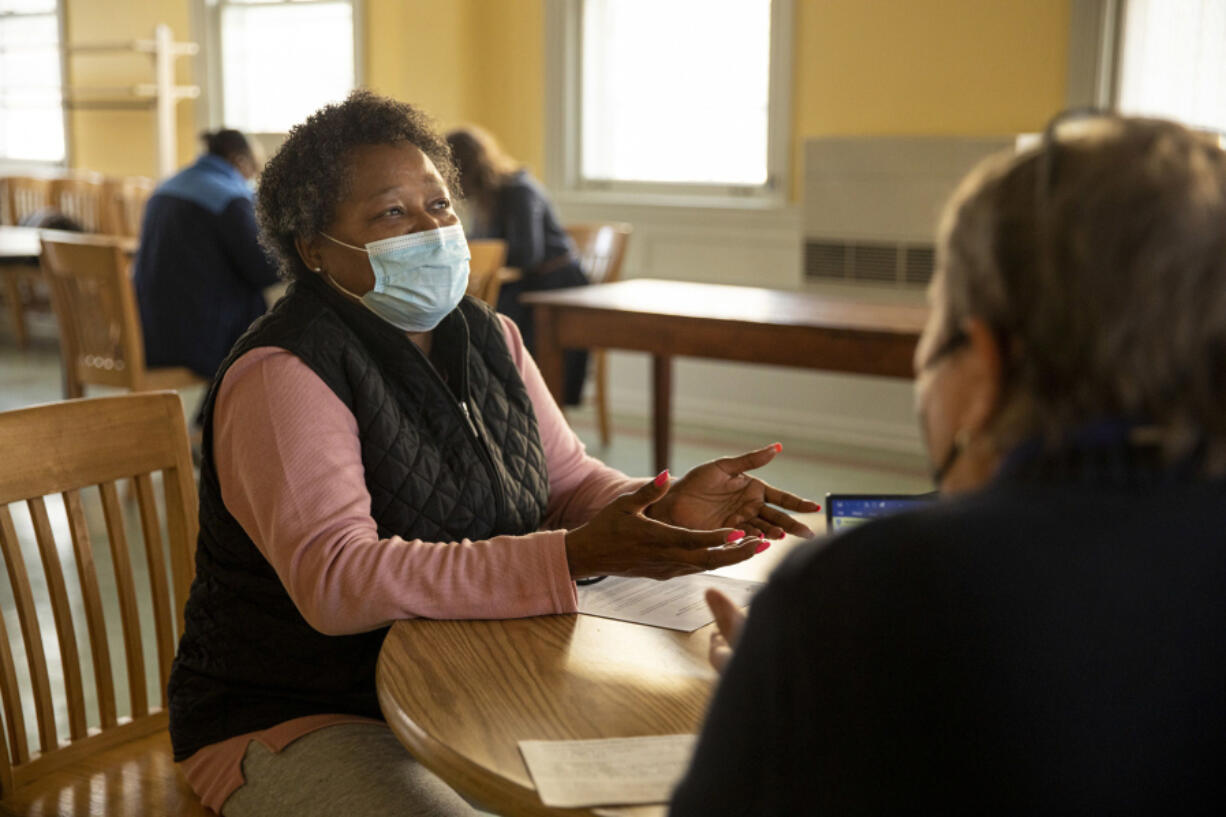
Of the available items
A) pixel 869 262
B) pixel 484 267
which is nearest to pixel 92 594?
pixel 484 267

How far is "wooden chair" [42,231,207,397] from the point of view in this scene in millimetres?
3756

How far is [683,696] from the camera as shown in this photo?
1.09 meters

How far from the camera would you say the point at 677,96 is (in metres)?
5.54

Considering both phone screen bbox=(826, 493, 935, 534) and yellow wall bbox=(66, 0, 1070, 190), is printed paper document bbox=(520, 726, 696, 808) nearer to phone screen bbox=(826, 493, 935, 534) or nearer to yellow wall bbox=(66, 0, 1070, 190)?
phone screen bbox=(826, 493, 935, 534)

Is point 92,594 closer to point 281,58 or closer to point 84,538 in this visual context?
point 84,538

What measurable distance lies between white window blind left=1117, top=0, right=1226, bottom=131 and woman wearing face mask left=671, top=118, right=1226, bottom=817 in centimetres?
401

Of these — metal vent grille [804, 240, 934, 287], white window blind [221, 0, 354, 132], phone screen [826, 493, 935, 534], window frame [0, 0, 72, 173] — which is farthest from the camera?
window frame [0, 0, 72, 173]

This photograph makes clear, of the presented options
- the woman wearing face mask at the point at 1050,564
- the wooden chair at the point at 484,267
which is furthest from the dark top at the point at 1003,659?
the wooden chair at the point at 484,267

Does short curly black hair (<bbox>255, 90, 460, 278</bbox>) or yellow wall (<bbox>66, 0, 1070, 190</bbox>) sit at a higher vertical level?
yellow wall (<bbox>66, 0, 1070, 190</bbox>)

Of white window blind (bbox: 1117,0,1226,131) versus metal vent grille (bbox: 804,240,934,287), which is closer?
white window blind (bbox: 1117,0,1226,131)

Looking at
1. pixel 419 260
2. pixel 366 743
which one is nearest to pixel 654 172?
pixel 419 260

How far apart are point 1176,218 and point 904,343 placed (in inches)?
98.3

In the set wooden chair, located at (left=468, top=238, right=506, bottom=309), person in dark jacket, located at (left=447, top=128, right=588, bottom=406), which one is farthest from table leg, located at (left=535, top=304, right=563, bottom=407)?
person in dark jacket, located at (left=447, top=128, right=588, bottom=406)

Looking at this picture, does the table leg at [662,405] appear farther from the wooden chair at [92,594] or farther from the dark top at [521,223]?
the wooden chair at [92,594]
